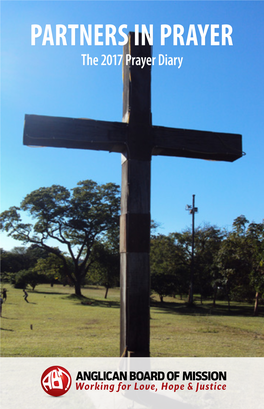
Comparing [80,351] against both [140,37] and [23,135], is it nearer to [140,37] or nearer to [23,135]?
[23,135]

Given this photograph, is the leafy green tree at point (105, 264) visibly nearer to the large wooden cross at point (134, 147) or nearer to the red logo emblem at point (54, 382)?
the red logo emblem at point (54, 382)

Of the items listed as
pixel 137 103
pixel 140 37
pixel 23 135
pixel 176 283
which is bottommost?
pixel 176 283

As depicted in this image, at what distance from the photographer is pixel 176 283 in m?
31.3

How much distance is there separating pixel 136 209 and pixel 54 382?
2.51 metres

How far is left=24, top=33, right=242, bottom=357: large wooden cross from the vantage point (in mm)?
3105

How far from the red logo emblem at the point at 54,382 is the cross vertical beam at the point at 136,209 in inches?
54.1

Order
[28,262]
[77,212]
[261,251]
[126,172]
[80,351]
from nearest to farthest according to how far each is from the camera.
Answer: [126,172] < [80,351] < [261,251] < [77,212] < [28,262]

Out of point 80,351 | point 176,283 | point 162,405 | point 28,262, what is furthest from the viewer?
point 28,262

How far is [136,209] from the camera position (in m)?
3.25

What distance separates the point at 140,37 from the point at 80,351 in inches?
245

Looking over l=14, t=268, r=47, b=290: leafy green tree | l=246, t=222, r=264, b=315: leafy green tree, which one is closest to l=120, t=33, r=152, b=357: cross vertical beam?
l=246, t=222, r=264, b=315: leafy green tree

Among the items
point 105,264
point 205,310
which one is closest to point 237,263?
point 205,310

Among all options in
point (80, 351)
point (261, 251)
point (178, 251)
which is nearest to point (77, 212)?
point (178, 251)

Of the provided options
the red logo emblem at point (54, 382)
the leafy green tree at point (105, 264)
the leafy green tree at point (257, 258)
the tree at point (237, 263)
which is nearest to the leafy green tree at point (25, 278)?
the leafy green tree at point (105, 264)
